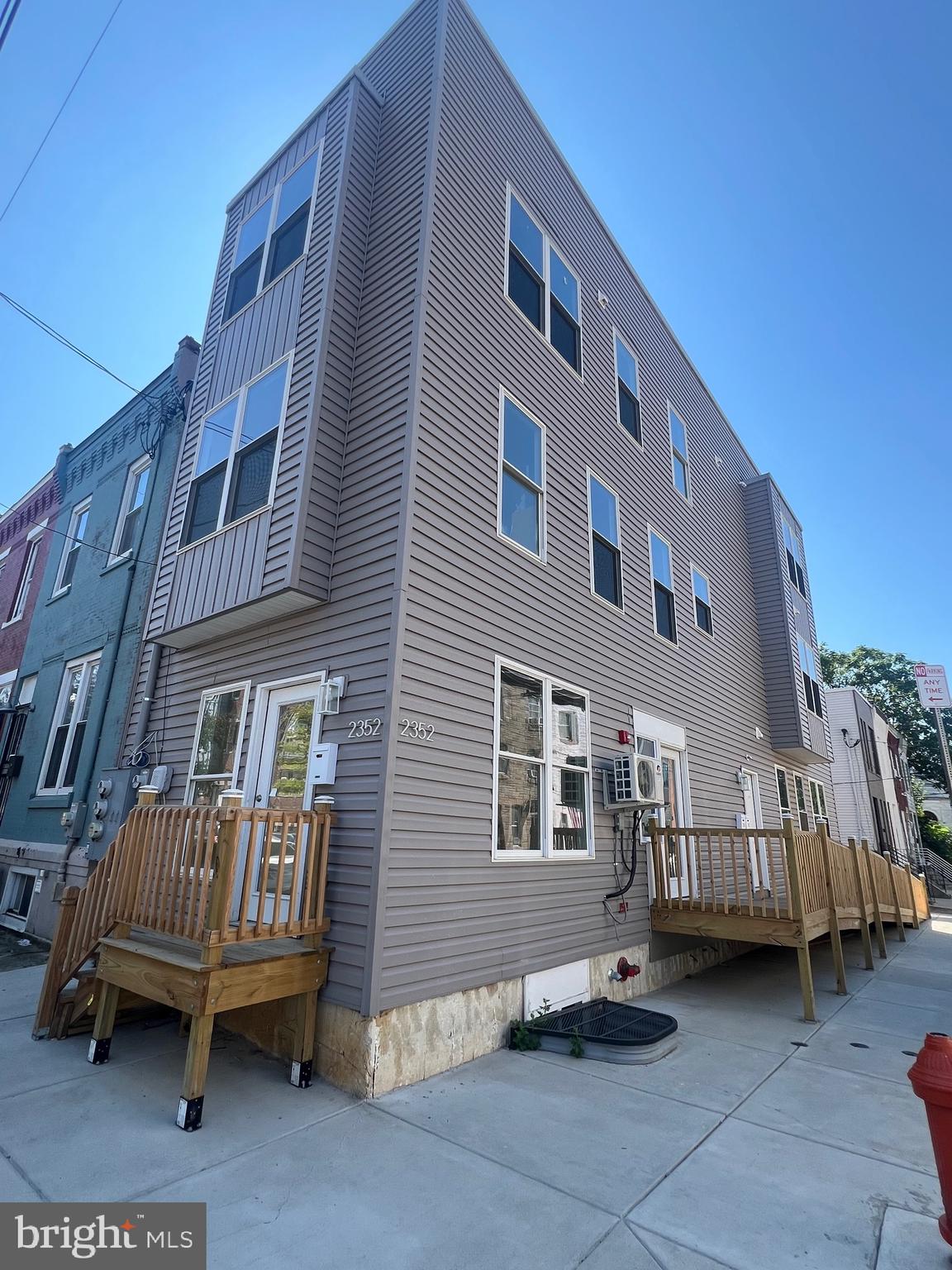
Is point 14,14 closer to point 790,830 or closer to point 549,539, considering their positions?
point 549,539

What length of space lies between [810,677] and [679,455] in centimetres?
709

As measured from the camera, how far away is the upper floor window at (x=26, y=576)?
11.8 metres

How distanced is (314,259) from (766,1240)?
7485 mm

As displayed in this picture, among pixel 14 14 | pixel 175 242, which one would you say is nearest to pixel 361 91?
pixel 175 242

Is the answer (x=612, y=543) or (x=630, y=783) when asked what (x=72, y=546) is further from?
(x=630, y=783)

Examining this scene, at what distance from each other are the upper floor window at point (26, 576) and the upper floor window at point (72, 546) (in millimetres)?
1493

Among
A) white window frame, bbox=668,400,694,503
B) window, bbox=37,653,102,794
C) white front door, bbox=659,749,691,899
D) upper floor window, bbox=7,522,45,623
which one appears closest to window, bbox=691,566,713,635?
white window frame, bbox=668,400,694,503

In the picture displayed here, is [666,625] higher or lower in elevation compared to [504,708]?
higher

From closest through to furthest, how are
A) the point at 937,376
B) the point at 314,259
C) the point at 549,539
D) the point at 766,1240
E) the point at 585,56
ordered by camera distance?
the point at 766,1240, the point at 314,259, the point at 549,539, the point at 585,56, the point at 937,376

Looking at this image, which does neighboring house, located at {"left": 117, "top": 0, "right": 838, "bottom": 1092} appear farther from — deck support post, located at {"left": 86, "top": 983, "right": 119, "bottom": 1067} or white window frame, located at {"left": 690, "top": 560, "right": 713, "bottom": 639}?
white window frame, located at {"left": 690, "top": 560, "right": 713, "bottom": 639}

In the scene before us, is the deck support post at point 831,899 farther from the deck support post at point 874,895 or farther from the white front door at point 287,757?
the white front door at point 287,757

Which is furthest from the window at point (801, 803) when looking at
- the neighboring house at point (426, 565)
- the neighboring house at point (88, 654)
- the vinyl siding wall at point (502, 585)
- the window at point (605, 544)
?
the neighboring house at point (88, 654)

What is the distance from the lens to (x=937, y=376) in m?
19.6

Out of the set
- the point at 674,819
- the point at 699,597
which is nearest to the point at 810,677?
the point at 699,597
